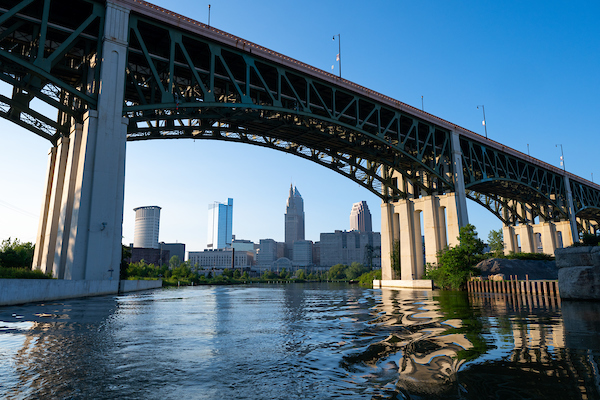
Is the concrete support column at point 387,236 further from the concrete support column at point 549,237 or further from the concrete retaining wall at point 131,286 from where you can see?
the concrete support column at point 549,237

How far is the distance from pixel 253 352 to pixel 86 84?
31258mm

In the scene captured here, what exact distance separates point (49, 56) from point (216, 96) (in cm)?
2049

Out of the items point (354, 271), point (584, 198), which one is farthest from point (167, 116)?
point (354, 271)

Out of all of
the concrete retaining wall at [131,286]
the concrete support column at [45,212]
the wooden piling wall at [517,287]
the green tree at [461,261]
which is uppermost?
the concrete support column at [45,212]

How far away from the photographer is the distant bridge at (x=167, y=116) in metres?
27.4

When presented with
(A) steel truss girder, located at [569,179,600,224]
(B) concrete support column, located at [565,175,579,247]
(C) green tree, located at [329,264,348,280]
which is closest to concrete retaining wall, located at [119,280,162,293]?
(B) concrete support column, located at [565,175,579,247]

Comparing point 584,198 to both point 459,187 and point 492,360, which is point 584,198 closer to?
point 459,187

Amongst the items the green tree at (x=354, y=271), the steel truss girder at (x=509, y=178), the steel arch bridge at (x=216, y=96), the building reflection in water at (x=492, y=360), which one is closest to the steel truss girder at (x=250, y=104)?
the steel arch bridge at (x=216, y=96)

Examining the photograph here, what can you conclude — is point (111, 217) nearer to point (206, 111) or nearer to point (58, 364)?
point (206, 111)

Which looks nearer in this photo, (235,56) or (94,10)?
(94,10)

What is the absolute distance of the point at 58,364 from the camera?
6328mm

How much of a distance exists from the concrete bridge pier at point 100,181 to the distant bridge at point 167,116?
7 centimetres

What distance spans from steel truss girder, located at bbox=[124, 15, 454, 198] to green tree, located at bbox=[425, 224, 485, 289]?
9803 mm

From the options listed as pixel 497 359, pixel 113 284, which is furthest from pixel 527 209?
pixel 497 359
